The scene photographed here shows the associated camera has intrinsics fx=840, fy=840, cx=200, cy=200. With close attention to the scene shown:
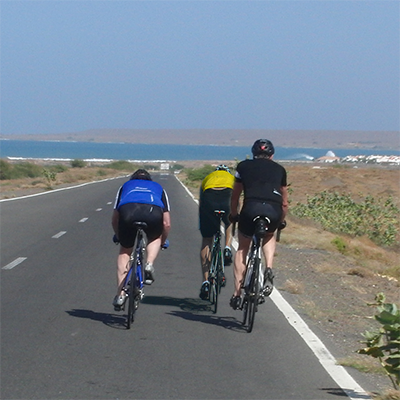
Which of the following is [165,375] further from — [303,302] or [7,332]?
[303,302]

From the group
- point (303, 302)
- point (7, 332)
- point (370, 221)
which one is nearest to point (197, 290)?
point (303, 302)

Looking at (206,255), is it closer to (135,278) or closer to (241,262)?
(241,262)

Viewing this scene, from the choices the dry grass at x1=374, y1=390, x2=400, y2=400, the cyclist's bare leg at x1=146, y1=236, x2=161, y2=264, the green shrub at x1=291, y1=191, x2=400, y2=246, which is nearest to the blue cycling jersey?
the cyclist's bare leg at x1=146, y1=236, x2=161, y2=264

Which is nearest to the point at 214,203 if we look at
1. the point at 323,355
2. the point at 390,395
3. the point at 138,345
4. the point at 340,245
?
the point at 138,345

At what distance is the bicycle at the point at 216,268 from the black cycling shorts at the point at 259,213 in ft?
3.91

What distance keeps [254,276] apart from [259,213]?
65cm

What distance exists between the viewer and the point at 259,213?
8.53m

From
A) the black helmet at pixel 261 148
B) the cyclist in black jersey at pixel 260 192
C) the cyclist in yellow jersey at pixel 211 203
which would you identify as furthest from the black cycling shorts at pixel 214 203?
the black helmet at pixel 261 148

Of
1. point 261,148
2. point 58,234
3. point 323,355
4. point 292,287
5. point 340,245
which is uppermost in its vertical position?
point 261,148

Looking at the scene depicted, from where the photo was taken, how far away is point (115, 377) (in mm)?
6535

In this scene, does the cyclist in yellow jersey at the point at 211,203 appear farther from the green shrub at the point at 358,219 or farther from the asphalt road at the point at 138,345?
the green shrub at the point at 358,219

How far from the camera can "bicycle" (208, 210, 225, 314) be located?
9734 mm

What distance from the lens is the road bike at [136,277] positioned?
8398mm

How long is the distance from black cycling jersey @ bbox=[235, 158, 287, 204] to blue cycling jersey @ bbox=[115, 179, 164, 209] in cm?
88
